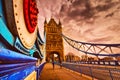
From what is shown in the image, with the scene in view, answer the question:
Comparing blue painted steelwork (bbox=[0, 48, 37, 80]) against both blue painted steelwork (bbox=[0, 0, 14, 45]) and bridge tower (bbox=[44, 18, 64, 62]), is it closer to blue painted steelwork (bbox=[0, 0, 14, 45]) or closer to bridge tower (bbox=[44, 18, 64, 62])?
blue painted steelwork (bbox=[0, 0, 14, 45])

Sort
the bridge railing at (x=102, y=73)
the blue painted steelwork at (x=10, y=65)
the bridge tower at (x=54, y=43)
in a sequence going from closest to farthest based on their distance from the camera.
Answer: the blue painted steelwork at (x=10, y=65)
the bridge railing at (x=102, y=73)
the bridge tower at (x=54, y=43)

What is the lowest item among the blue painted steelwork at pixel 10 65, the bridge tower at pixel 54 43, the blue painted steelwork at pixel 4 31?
the blue painted steelwork at pixel 10 65

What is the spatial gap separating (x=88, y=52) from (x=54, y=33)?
149 ft

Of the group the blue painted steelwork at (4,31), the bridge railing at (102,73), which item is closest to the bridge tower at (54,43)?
the bridge railing at (102,73)

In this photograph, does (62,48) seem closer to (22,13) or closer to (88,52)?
(88,52)

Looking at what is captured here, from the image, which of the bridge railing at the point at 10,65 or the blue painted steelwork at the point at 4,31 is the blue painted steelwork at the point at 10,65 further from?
the blue painted steelwork at the point at 4,31

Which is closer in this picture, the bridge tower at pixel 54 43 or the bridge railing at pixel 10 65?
the bridge railing at pixel 10 65

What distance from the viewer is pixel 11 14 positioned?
1524mm

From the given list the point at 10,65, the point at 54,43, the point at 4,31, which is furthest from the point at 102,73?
the point at 54,43

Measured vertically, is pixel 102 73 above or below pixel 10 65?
below

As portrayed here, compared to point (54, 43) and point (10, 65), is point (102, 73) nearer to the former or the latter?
point (10, 65)

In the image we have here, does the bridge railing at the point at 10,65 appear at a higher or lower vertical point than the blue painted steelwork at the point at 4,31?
lower

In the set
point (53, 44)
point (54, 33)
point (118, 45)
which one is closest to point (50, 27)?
point (54, 33)

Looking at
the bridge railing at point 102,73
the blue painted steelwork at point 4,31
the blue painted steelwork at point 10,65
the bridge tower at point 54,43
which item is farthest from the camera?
the bridge tower at point 54,43
